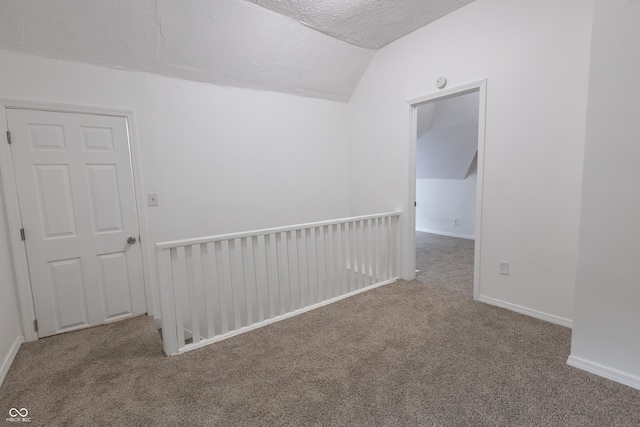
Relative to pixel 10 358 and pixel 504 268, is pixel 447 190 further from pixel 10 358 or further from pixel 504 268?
pixel 10 358

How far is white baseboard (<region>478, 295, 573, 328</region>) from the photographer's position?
2.26 m

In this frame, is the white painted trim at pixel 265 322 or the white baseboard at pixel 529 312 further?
the white baseboard at pixel 529 312

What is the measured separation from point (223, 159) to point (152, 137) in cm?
66

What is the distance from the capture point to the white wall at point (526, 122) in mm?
2125

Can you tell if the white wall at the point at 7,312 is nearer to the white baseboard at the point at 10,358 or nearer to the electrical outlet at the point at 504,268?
the white baseboard at the point at 10,358

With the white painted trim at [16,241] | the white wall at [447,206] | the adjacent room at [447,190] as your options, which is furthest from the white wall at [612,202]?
the white wall at [447,206]

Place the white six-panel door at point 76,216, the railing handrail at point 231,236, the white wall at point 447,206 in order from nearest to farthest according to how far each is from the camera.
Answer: the railing handrail at point 231,236
the white six-panel door at point 76,216
the white wall at point 447,206

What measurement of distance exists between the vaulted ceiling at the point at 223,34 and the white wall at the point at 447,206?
3.32 meters

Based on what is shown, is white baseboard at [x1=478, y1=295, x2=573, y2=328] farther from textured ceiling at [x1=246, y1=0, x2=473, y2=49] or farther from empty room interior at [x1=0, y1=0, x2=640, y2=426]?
textured ceiling at [x1=246, y1=0, x2=473, y2=49]

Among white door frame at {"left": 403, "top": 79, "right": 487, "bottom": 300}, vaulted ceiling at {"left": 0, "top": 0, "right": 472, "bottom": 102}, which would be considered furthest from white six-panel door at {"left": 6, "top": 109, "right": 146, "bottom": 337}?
white door frame at {"left": 403, "top": 79, "right": 487, "bottom": 300}

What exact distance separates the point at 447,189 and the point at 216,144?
15.1ft

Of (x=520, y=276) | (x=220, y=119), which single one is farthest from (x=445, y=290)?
(x=220, y=119)

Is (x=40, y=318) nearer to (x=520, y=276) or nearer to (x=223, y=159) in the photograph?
(x=223, y=159)

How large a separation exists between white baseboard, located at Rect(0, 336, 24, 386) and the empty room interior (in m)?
0.02
